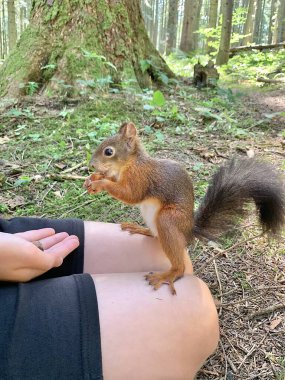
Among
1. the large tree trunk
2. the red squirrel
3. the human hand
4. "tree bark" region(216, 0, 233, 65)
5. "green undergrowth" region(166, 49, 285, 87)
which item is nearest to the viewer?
the human hand

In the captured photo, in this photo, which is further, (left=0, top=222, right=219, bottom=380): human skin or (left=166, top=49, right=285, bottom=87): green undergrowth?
(left=166, top=49, right=285, bottom=87): green undergrowth

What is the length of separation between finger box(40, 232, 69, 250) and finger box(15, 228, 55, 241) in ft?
0.06

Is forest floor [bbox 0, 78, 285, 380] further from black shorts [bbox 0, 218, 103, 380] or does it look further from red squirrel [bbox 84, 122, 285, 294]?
black shorts [bbox 0, 218, 103, 380]

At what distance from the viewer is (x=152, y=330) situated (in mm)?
1098

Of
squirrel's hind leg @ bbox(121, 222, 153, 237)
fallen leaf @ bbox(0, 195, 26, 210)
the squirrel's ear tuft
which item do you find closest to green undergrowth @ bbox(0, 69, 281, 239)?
fallen leaf @ bbox(0, 195, 26, 210)

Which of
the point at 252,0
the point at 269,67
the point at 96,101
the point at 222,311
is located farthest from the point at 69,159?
the point at 252,0

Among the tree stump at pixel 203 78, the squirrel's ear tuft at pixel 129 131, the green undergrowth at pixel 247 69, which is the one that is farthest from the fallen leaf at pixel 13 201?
the green undergrowth at pixel 247 69

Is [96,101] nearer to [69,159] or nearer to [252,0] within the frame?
[69,159]

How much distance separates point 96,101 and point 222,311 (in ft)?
7.48

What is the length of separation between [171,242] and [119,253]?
237 mm

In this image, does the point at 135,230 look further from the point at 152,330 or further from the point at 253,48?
the point at 253,48

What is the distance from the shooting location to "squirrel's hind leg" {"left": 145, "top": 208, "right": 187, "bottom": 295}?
1.38 m

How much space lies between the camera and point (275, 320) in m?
1.54

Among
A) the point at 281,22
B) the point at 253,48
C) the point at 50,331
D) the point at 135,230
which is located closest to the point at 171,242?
the point at 135,230
